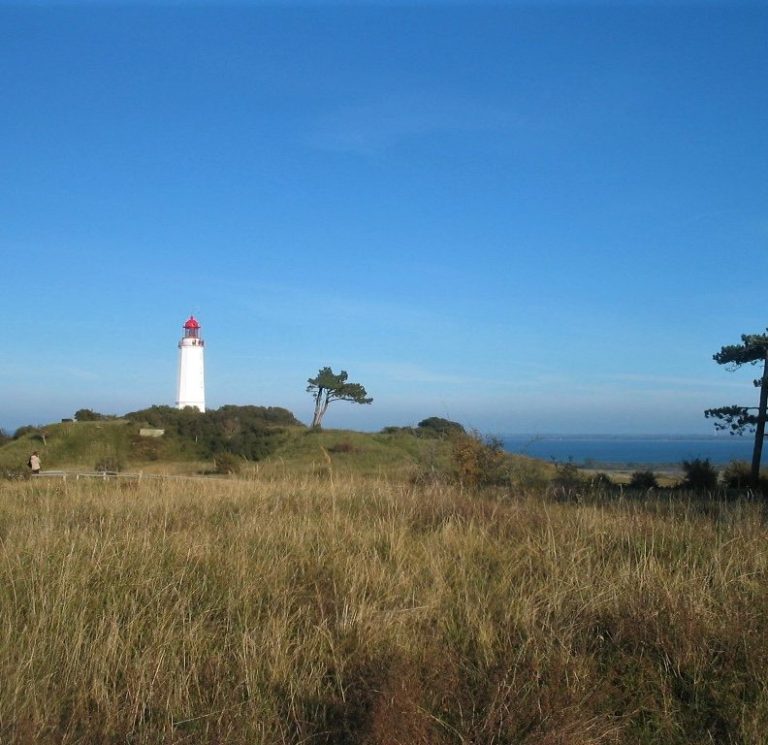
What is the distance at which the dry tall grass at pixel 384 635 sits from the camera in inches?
141

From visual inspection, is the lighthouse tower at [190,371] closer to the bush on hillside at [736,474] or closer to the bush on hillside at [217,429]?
the bush on hillside at [217,429]

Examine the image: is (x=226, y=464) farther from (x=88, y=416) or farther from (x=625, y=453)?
(x=625, y=453)

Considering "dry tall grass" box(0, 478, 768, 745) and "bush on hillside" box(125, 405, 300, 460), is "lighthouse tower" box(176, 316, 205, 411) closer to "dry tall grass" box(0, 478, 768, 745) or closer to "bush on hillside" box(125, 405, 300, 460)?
"bush on hillside" box(125, 405, 300, 460)

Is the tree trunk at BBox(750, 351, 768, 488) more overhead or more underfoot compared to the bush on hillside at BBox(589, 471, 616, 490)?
more overhead

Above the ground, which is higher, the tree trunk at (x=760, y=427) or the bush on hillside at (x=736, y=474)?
the tree trunk at (x=760, y=427)

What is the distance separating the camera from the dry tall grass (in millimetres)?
3570

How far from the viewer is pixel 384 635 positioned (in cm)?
452

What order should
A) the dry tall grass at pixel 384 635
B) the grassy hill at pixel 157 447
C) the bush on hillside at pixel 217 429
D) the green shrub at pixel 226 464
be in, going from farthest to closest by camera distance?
1. the bush on hillside at pixel 217 429
2. the grassy hill at pixel 157 447
3. the green shrub at pixel 226 464
4. the dry tall grass at pixel 384 635

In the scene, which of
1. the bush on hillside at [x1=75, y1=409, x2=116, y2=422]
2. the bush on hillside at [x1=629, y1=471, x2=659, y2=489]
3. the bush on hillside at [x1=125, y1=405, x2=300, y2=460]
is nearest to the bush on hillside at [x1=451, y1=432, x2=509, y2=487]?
the bush on hillside at [x1=629, y1=471, x2=659, y2=489]

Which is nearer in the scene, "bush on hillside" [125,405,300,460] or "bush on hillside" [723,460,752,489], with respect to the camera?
"bush on hillside" [723,460,752,489]

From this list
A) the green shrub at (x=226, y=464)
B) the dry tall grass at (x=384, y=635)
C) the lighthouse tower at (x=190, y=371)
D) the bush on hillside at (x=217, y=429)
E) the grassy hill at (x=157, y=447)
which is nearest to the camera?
the dry tall grass at (x=384, y=635)

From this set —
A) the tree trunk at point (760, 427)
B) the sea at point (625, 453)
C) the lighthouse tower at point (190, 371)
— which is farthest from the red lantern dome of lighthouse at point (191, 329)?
the tree trunk at point (760, 427)

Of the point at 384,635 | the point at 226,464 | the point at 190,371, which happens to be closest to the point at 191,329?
the point at 190,371

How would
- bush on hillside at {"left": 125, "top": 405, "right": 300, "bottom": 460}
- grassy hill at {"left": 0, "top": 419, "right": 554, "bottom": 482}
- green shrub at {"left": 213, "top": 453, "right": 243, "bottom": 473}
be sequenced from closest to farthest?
1. green shrub at {"left": 213, "top": 453, "right": 243, "bottom": 473}
2. grassy hill at {"left": 0, "top": 419, "right": 554, "bottom": 482}
3. bush on hillside at {"left": 125, "top": 405, "right": 300, "bottom": 460}
